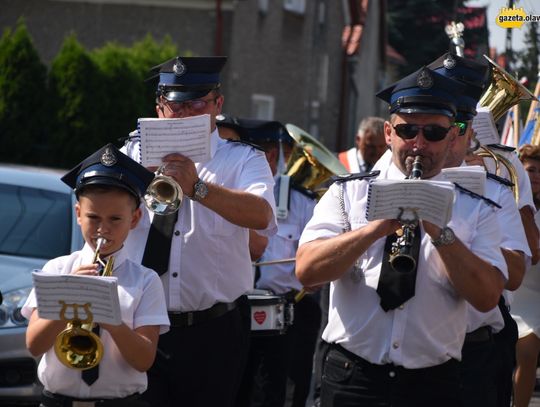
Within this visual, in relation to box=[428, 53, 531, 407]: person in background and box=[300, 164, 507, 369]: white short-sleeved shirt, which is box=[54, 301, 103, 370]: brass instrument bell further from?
box=[428, 53, 531, 407]: person in background

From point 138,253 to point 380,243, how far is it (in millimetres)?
1331

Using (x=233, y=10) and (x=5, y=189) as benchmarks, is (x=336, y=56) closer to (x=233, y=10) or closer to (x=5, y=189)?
(x=233, y=10)

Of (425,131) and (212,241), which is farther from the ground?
(425,131)

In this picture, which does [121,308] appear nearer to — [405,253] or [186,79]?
[405,253]

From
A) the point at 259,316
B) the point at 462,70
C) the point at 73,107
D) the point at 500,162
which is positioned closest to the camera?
the point at 462,70

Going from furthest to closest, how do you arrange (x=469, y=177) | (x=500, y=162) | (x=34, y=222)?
1. (x=34, y=222)
2. (x=500, y=162)
3. (x=469, y=177)

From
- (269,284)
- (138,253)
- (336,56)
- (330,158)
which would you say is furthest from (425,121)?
(336,56)

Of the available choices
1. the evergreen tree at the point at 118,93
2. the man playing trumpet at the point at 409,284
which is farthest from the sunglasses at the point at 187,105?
the evergreen tree at the point at 118,93

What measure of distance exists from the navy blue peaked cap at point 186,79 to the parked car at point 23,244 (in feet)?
9.08

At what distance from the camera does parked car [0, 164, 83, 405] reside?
26.3ft

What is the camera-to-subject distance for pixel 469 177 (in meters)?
5.18

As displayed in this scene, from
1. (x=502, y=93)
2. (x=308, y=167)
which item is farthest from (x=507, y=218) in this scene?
(x=308, y=167)

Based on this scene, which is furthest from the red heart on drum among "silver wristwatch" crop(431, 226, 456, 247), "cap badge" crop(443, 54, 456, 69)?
"silver wristwatch" crop(431, 226, 456, 247)

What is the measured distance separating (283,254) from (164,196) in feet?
11.2
